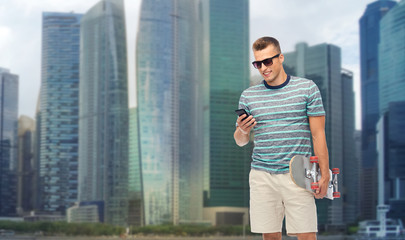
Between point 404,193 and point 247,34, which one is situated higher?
point 247,34

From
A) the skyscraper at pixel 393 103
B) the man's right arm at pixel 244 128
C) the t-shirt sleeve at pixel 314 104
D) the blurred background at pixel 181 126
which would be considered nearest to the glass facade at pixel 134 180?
the blurred background at pixel 181 126

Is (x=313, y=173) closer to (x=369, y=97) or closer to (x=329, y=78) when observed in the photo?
(x=329, y=78)

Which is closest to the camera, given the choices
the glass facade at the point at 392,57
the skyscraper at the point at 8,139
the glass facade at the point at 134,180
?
the glass facade at the point at 134,180

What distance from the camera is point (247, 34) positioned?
60.6 meters

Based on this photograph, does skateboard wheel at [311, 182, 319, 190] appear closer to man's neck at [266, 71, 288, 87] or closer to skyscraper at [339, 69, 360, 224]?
man's neck at [266, 71, 288, 87]

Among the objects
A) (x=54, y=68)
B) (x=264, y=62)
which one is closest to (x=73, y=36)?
(x=54, y=68)

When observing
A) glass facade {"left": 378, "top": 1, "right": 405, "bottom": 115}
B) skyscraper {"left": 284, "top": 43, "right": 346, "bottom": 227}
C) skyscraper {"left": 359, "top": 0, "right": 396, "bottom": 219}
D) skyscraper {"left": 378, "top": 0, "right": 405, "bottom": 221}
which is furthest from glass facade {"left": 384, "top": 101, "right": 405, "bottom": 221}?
skyscraper {"left": 284, "top": 43, "right": 346, "bottom": 227}

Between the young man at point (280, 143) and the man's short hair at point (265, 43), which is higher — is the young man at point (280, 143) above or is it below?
below

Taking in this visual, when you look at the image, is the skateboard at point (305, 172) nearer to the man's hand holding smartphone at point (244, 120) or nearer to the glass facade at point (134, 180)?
the man's hand holding smartphone at point (244, 120)

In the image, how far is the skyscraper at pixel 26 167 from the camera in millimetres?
66188

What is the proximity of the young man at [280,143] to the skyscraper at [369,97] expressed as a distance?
60.2 meters

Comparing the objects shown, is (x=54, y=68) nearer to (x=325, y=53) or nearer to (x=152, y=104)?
(x=152, y=104)

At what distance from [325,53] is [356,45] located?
778 inches

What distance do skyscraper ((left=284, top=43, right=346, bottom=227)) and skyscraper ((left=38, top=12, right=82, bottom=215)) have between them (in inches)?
996
